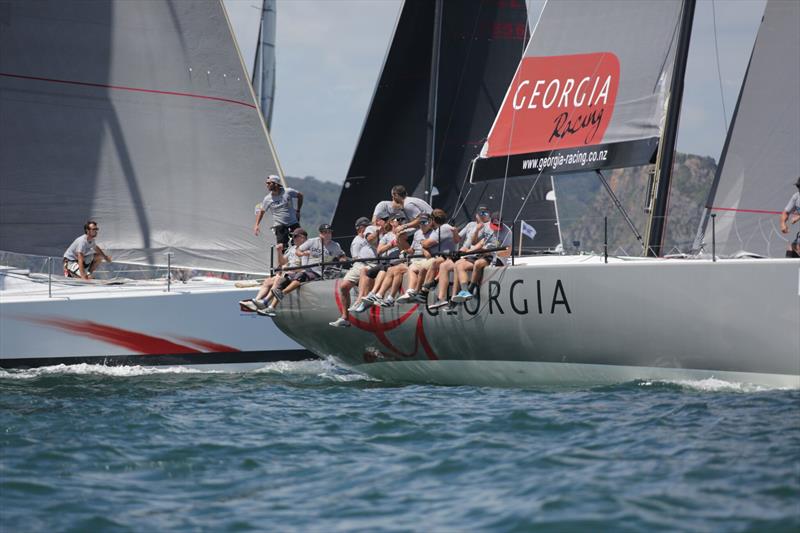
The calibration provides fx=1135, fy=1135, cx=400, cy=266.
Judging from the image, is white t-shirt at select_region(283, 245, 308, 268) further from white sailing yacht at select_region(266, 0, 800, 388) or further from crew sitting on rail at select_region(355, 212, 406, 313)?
crew sitting on rail at select_region(355, 212, 406, 313)

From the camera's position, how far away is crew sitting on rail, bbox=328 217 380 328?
11.2m

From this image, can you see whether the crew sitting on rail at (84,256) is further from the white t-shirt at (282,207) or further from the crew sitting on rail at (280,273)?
the crew sitting on rail at (280,273)

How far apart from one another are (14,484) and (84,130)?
8.16 m

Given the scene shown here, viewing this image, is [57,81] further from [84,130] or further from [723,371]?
[723,371]

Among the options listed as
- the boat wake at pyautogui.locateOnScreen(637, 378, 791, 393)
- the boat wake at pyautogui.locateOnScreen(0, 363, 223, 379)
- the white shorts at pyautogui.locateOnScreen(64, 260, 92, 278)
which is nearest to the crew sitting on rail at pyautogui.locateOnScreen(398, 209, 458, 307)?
the boat wake at pyautogui.locateOnScreen(637, 378, 791, 393)

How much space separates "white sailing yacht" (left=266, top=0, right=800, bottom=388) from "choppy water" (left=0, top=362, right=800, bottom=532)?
414 mm

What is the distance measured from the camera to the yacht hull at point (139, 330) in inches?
524

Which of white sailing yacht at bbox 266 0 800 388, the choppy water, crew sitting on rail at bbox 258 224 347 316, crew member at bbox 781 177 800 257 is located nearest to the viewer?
the choppy water

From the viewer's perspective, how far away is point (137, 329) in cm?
1344

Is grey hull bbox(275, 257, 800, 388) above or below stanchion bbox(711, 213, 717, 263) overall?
below

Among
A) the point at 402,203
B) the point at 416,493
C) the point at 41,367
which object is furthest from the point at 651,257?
the point at 41,367

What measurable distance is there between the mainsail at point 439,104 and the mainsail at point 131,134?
3.68m

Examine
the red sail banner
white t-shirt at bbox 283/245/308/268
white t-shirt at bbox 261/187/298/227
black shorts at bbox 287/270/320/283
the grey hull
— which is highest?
the red sail banner

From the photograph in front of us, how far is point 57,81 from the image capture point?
45.6 ft
